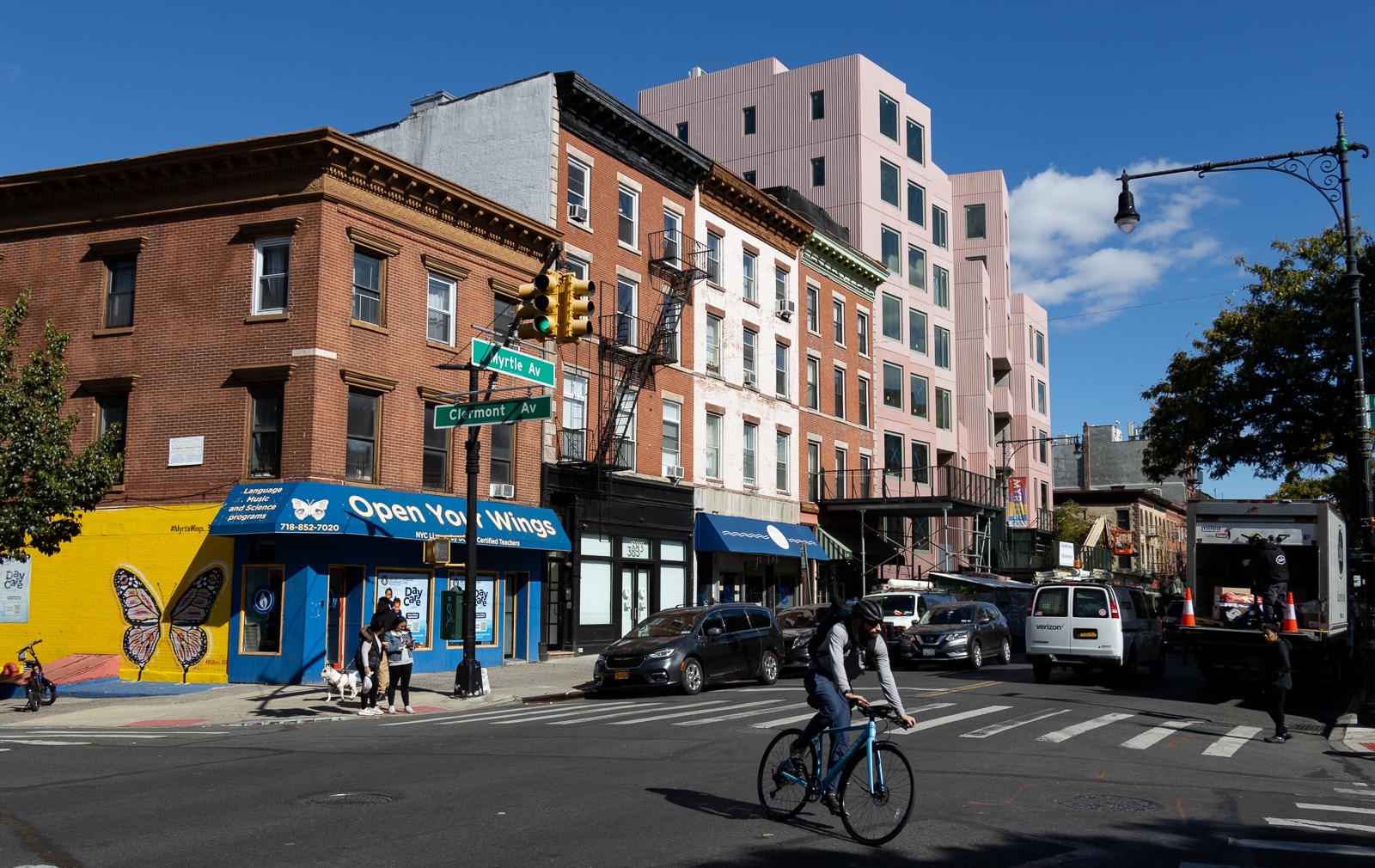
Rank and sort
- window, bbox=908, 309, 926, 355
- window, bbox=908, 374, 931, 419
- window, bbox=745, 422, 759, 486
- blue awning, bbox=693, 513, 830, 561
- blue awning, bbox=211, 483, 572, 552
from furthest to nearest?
window, bbox=908, 309, 926, 355, window, bbox=908, 374, 931, 419, window, bbox=745, 422, 759, 486, blue awning, bbox=693, 513, 830, 561, blue awning, bbox=211, 483, 572, 552

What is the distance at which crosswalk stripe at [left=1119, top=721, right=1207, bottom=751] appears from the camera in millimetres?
13668

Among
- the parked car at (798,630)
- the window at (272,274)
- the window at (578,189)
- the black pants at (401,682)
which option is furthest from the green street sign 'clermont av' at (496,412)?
the window at (578,189)

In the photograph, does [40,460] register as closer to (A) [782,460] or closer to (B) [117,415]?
(B) [117,415]

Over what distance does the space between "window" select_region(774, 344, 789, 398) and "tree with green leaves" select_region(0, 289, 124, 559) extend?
2268 centimetres

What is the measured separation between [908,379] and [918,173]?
30.5 feet

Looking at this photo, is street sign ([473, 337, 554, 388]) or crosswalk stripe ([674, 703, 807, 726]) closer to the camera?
crosswalk stripe ([674, 703, 807, 726])

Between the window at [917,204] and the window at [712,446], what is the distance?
17839mm

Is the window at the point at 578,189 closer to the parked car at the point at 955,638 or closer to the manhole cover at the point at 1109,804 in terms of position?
the parked car at the point at 955,638

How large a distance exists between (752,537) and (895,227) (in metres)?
18.4

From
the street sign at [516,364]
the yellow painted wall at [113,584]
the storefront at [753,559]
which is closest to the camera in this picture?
the street sign at [516,364]

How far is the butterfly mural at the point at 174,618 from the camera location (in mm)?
22719

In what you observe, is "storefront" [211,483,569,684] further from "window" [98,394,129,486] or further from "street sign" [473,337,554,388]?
"street sign" [473,337,554,388]

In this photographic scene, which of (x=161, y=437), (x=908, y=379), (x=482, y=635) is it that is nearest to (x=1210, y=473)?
(x=908, y=379)

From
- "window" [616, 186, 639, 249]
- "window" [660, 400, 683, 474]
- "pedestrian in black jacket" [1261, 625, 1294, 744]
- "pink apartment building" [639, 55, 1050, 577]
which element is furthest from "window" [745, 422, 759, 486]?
"pedestrian in black jacket" [1261, 625, 1294, 744]
